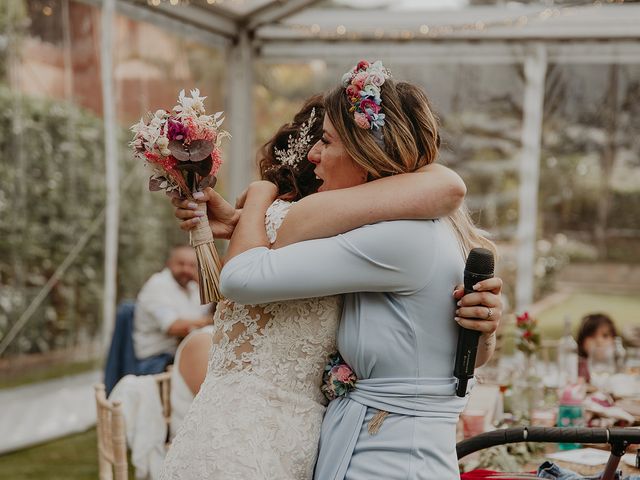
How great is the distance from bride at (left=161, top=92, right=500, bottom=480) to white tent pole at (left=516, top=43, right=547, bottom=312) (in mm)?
6392

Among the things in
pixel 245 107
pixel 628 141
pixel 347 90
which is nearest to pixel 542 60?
pixel 628 141

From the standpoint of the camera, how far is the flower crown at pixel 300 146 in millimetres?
1990

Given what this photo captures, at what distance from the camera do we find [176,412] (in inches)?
139

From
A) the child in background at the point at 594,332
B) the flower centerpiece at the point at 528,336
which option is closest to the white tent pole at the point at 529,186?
the child in background at the point at 594,332

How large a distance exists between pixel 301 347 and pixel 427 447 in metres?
0.31

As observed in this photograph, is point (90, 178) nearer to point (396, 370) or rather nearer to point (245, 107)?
point (245, 107)

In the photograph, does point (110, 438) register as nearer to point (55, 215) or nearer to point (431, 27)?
point (55, 215)

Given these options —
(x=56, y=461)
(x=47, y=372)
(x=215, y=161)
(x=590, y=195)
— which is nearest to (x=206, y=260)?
(x=215, y=161)

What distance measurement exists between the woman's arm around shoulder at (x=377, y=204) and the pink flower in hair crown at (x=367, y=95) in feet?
0.34

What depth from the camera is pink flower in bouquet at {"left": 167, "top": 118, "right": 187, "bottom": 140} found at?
5.74ft

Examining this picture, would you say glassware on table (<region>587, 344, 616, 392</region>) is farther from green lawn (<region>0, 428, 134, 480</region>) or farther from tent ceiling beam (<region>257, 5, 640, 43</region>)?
tent ceiling beam (<region>257, 5, 640, 43</region>)

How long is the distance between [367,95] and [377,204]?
0.21m

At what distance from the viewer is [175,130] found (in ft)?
5.74

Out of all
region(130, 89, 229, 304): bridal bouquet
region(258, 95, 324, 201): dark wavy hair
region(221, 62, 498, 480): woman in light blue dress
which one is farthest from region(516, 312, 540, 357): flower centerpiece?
region(130, 89, 229, 304): bridal bouquet
